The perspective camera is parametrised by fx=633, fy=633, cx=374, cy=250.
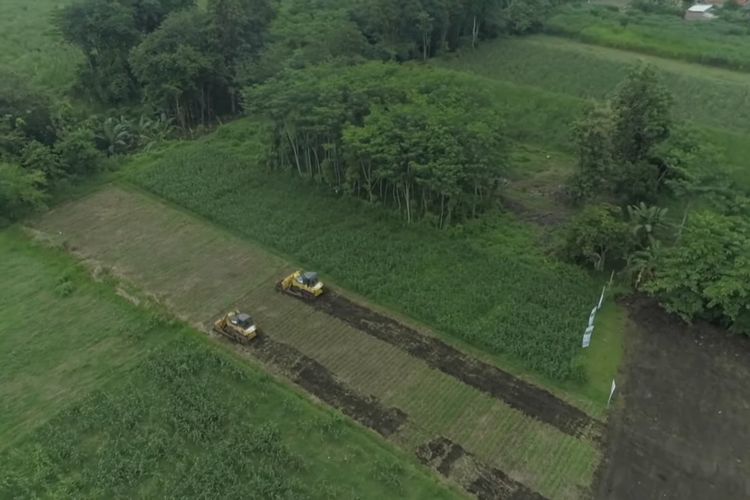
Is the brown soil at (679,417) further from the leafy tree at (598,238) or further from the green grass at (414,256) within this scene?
the leafy tree at (598,238)

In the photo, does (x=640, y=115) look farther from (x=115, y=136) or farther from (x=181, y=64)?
(x=115, y=136)

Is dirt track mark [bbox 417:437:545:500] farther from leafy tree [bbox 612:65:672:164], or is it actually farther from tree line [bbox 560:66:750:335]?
leafy tree [bbox 612:65:672:164]

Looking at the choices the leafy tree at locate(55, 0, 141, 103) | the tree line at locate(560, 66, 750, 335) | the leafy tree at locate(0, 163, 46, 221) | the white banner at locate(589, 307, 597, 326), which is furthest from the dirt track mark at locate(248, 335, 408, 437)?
→ the leafy tree at locate(55, 0, 141, 103)

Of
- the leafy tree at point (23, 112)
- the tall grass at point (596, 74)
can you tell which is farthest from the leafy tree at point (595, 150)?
the leafy tree at point (23, 112)

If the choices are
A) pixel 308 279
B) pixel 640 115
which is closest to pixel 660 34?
pixel 640 115

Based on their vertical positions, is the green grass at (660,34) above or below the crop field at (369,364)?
above
